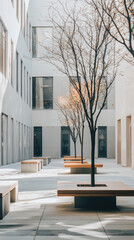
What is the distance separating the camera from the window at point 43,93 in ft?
135

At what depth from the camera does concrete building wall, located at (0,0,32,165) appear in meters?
25.4

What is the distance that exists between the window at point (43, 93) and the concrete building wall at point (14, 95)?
195 cm

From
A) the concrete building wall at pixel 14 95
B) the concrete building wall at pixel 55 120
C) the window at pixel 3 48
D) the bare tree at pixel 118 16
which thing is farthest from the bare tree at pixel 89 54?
the concrete building wall at pixel 55 120

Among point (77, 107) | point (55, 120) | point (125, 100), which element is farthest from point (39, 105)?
point (77, 107)

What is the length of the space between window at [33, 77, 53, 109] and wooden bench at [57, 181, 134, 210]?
3230 cm

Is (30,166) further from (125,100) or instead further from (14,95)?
(14,95)

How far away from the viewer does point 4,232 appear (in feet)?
20.0

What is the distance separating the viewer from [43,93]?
1623 inches

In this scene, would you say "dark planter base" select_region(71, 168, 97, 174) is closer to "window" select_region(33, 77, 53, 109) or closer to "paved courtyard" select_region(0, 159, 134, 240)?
"paved courtyard" select_region(0, 159, 134, 240)

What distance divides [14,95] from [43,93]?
11.4m

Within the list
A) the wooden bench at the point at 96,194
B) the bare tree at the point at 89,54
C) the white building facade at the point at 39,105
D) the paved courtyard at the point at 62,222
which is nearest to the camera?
the paved courtyard at the point at 62,222

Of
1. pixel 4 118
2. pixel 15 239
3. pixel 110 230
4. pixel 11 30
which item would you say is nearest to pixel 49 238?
pixel 15 239

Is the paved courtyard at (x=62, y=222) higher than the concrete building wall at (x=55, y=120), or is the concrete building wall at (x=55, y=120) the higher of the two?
the concrete building wall at (x=55, y=120)

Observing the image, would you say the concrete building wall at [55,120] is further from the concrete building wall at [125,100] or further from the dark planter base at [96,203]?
the dark planter base at [96,203]
